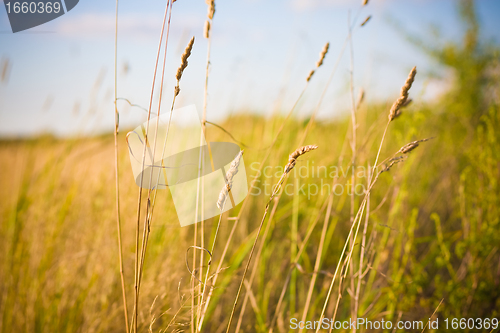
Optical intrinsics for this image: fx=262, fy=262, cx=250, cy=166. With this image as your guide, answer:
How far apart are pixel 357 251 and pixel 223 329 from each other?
67cm

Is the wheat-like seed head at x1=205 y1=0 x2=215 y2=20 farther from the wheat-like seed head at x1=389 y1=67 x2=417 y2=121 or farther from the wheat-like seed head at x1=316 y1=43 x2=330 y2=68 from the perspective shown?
the wheat-like seed head at x1=389 y1=67 x2=417 y2=121

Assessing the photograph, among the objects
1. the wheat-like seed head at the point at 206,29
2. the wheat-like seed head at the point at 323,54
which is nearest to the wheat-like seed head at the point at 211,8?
the wheat-like seed head at the point at 206,29

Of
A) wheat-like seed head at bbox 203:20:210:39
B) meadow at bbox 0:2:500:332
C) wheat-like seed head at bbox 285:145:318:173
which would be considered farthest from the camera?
meadow at bbox 0:2:500:332

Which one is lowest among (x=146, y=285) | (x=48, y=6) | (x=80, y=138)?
(x=146, y=285)

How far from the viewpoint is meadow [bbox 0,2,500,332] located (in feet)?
3.08

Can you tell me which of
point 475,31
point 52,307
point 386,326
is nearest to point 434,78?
point 475,31

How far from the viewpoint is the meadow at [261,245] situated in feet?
3.08

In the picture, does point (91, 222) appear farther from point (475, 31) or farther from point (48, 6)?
point (475, 31)

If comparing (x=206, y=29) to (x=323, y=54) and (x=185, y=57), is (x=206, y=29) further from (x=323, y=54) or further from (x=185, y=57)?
(x=323, y=54)

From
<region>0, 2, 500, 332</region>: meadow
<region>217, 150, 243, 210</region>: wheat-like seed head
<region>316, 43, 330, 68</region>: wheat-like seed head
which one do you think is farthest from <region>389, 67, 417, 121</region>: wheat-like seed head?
<region>217, 150, 243, 210</region>: wheat-like seed head

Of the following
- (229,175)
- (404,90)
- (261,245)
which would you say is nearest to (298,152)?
(229,175)

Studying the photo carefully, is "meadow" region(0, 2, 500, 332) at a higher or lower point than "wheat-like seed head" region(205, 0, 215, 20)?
lower

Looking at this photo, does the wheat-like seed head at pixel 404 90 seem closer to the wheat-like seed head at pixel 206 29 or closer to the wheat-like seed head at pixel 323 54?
the wheat-like seed head at pixel 323 54

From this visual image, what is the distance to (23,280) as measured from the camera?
1085 millimetres
